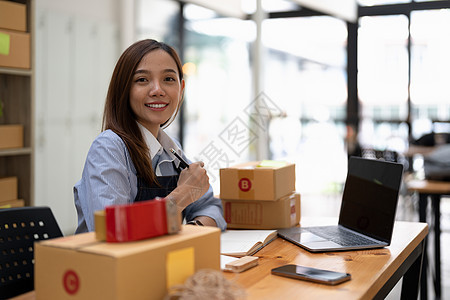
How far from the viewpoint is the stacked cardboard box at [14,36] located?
10.1 feet

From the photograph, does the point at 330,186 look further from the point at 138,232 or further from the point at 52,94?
the point at 138,232

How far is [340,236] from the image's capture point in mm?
1729

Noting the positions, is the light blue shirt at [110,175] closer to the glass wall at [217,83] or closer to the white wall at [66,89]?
the white wall at [66,89]

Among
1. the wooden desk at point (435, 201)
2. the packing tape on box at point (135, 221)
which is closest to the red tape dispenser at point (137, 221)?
the packing tape on box at point (135, 221)

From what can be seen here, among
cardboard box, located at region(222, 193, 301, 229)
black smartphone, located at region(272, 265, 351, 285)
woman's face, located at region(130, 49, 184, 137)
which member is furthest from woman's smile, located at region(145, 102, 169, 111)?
black smartphone, located at region(272, 265, 351, 285)

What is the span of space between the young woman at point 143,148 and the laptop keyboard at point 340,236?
1.10 feet

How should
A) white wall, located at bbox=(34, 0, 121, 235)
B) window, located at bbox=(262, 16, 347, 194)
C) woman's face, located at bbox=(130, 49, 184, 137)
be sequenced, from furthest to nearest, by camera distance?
window, located at bbox=(262, 16, 347, 194) → white wall, located at bbox=(34, 0, 121, 235) → woman's face, located at bbox=(130, 49, 184, 137)

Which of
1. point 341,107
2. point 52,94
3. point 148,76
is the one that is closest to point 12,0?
point 52,94

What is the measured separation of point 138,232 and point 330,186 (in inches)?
251

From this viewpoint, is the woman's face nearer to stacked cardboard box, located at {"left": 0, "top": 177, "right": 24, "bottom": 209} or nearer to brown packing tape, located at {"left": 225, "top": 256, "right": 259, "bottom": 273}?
brown packing tape, located at {"left": 225, "top": 256, "right": 259, "bottom": 273}

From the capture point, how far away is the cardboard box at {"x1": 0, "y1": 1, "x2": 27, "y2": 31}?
3068 mm

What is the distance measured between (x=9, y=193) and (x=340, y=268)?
7.91ft

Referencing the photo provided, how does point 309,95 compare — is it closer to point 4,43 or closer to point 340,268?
point 4,43

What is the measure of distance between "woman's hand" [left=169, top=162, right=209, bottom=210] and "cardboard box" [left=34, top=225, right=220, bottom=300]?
50cm
